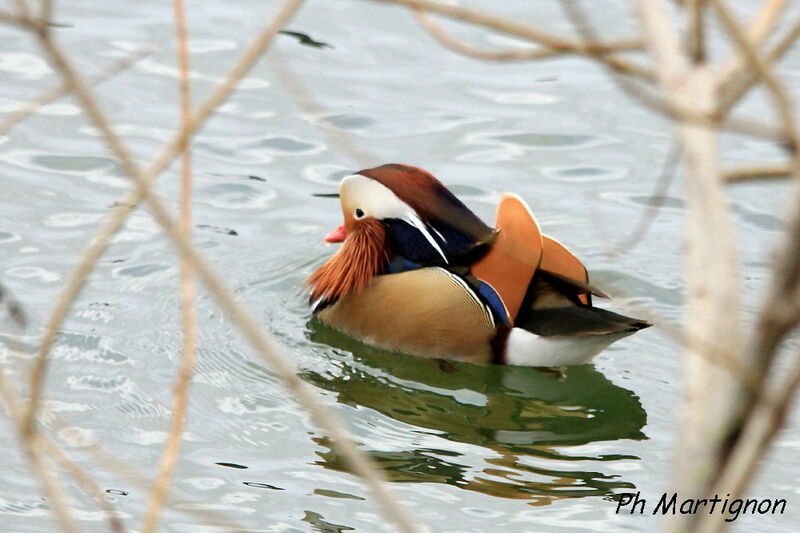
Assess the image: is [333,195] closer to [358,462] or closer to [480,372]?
[480,372]

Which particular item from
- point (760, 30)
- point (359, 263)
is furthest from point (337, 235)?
point (760, 30)

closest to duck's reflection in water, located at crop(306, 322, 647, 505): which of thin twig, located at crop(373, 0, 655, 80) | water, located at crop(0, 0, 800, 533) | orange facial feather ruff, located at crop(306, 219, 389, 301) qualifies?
water, located at crop(0, 0, 800, 533)

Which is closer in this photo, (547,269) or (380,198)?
(547,269)

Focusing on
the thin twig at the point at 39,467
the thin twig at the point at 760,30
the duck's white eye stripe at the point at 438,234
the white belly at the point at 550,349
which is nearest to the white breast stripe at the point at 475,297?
the white belly at the point at 550,349

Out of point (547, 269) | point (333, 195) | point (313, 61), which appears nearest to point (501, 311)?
point (547, 269)

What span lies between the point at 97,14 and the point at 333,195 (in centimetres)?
284

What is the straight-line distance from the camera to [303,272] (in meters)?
6.50

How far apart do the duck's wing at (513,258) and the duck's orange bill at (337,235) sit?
90 centimetres

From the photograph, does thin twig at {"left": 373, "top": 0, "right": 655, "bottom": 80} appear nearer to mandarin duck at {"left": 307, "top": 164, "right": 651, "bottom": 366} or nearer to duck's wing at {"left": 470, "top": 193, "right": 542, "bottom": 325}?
mandarin duck at {"left": 307, "top": 164, "right": 651, "bottom": 366}

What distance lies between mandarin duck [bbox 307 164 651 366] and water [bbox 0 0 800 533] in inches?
5.4

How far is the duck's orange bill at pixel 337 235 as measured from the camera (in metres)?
6.28

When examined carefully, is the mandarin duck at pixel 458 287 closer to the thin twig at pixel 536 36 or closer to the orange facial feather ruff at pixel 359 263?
the orange facial feather ruff at pixel 359 263

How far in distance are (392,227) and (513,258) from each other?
2.31 feet

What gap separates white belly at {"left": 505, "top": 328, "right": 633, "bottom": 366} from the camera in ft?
18.0
